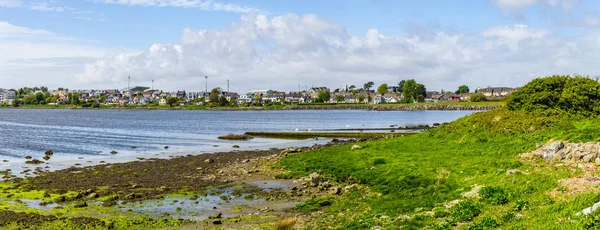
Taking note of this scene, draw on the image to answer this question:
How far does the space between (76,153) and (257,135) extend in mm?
30141

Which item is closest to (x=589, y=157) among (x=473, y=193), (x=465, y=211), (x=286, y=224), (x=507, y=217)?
(x=473, y=193)

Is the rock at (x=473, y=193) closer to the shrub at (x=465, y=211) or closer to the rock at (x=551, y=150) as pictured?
the shrub at (x=465, y=211)

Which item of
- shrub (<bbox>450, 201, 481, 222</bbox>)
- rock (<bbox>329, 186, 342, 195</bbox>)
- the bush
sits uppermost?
the bush

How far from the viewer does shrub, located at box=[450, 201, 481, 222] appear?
643 inches

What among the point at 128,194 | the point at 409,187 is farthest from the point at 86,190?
the point at 409,187

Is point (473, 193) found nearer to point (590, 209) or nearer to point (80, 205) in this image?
point (590, 209)

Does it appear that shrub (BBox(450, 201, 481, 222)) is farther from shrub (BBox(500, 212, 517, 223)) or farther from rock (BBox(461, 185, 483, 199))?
rock (BBox(461, 185, 483, 199))

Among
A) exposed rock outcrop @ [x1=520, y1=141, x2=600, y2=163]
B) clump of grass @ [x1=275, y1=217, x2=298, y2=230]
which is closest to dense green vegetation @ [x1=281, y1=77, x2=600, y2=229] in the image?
exposed rock outcrop @ [x1=520, y1=141, x2=600, y2=163]

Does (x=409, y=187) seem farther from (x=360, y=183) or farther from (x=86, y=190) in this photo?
(x=86, y=190)

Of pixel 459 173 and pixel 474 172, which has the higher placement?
pixel 474 172

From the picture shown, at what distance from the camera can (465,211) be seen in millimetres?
16891

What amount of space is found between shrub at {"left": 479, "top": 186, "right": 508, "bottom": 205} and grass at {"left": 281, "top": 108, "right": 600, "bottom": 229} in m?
0.03

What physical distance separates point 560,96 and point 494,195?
22.8m

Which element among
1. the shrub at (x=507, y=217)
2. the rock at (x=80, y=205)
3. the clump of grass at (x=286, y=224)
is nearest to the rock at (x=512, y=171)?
the shrub at (x=507, y=217)
